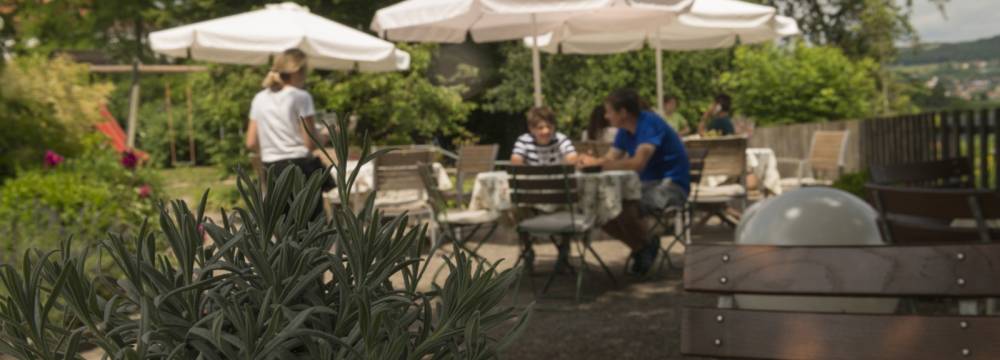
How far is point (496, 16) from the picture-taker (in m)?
10.8

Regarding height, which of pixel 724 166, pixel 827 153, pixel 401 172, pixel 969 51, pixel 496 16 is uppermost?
pixel 496 16

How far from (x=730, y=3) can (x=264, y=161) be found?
5.94 meters

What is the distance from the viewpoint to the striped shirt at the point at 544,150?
906cm

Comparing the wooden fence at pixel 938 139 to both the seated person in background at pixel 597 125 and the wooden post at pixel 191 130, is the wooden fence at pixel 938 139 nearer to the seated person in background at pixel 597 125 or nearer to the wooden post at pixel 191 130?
the seated person in background at pixel 597 125

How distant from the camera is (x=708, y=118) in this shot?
1483cm

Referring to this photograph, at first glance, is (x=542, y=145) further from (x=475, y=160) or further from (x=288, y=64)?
(x=475, y=160)

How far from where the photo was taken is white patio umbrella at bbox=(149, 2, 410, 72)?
11.5 meters

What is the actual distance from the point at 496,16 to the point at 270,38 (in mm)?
2348

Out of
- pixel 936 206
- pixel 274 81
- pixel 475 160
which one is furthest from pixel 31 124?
pixel 936 206

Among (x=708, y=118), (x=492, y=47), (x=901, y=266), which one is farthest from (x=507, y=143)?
(x=901, y=266)

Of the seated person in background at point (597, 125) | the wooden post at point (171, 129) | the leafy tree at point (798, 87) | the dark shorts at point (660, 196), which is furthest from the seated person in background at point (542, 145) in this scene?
the wooden post at point (171, 129)

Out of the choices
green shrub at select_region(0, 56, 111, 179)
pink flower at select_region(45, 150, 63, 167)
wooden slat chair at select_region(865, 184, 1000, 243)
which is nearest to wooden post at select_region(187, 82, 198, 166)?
green shrub at select_region(0, 56, 111, 179)

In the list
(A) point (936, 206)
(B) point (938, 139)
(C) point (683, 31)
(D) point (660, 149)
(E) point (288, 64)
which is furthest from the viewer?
(C) point (683, 31)

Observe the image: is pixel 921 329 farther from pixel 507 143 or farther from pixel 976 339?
pixel 507 143
